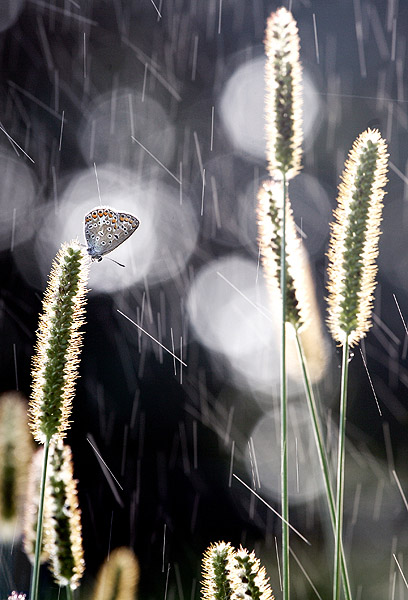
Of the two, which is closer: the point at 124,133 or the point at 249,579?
the point at 249,579

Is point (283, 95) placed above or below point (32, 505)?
above

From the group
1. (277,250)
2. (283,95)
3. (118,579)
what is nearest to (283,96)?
(283,95)

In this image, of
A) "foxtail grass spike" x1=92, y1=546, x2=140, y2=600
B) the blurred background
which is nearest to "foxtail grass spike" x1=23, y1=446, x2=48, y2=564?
"foxtail grass spike" x1=92, y1=546, x2=140, y2=600

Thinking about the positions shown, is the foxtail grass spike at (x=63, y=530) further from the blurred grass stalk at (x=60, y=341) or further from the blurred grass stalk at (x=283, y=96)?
the blurred grass stalk at (x=283, y=96)

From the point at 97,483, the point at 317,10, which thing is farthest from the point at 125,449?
the point at 317,10

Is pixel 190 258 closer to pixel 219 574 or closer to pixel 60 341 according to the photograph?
pixel 60 341

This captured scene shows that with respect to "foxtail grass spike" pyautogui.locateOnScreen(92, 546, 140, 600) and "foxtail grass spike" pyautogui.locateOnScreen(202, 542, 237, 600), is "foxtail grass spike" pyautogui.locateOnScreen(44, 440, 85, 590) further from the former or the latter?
"foxtail grass spike" pyautogui.locateOnScreen(202, 542, 237, 600)
